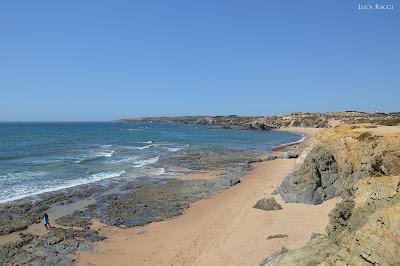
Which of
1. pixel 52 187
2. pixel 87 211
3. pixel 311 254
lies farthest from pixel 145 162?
pixel 311 254

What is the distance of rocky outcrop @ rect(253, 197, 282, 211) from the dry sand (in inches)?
13.7

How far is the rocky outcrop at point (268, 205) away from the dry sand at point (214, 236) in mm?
348

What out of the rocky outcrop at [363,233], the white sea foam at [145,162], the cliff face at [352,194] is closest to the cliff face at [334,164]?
the cliff face at [352,194]

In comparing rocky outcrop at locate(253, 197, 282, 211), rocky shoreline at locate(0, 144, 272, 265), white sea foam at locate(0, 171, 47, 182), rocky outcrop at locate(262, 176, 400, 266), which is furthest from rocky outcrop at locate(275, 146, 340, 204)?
white sea foam at locate(0, 171, 47, 182)

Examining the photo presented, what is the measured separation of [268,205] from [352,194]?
8446mm

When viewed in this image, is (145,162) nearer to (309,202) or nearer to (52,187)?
(52,187)

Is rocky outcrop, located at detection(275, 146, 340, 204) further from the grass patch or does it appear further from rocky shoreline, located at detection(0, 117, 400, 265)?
the grass patch

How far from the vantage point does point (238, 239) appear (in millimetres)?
18469

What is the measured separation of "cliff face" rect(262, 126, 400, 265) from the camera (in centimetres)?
826

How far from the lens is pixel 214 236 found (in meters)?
19.5

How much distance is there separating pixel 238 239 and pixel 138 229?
251 inches

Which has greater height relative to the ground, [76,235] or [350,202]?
[350,202]

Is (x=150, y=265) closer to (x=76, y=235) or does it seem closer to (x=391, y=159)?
(x=76, y=235)

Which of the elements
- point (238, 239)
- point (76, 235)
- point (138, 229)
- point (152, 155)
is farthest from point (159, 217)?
point (152, 155)
